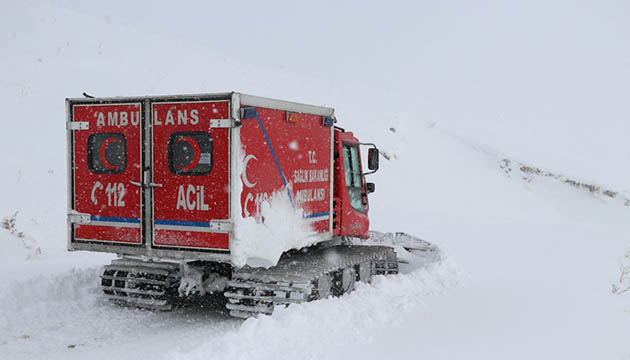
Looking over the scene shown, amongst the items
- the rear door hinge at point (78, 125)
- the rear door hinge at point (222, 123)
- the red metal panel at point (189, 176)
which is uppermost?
the rear door hinge at point (78, 125)

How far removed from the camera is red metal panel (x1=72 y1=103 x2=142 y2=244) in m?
7.80

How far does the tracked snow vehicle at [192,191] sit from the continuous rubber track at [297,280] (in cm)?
2

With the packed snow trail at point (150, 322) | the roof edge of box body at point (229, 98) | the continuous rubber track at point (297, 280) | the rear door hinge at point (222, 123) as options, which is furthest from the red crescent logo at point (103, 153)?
the continuous rubber track at point (297, 280)

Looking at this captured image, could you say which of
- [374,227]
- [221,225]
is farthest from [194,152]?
[374,227]

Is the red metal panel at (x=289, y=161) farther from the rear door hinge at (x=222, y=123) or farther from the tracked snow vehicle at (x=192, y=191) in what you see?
the rear door hinge at (x=222, y=123)

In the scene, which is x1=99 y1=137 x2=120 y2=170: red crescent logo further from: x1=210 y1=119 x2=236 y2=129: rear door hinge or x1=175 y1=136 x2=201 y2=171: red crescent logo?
x1=210 y1=119 x2=236 y2=129: rear door hinge

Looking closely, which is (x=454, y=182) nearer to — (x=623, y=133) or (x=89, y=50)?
(x=89, y=50)

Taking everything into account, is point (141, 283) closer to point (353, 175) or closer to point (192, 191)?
point (192, 191)

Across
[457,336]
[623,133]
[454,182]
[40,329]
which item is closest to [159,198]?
[40,329]

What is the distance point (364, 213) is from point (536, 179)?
16796 mm

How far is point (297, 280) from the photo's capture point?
309 inches

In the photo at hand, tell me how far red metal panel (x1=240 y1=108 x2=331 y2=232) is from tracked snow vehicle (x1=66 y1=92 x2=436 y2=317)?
2 centimetres

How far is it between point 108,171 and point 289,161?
7.47ft

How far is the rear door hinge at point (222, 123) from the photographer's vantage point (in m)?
7.25
